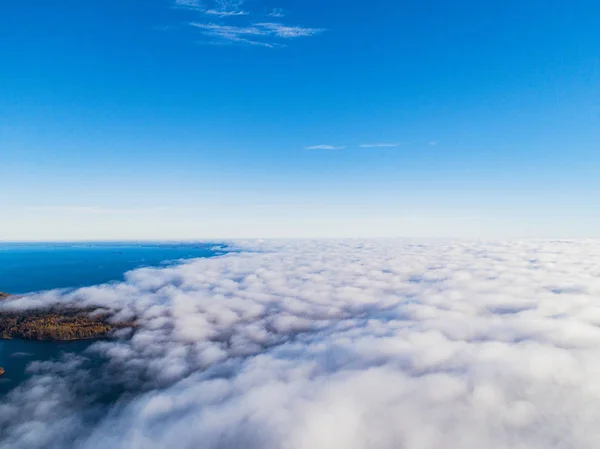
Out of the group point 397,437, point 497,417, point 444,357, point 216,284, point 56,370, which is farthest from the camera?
point 216,284

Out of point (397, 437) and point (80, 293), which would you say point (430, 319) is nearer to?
point (397, 437)

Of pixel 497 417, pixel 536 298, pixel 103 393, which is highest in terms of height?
pixel 536 298

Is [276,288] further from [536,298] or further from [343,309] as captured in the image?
[536,298]

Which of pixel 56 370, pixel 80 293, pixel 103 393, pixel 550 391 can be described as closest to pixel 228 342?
pixel 103 393

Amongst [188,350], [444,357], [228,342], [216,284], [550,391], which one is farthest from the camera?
[216,284]

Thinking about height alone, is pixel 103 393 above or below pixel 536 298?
below

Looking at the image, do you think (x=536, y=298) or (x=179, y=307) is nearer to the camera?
(x=536, y=298)

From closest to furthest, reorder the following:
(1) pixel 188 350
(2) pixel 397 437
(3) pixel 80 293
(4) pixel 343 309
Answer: (2) pixel 397 437, (1) pixel 188 350, (4) pixel 343 309, (3) pixel 80 293

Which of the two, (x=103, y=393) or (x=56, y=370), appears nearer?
(x=103, y=393)

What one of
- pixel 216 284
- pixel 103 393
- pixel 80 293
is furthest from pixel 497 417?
pixel 80 293
